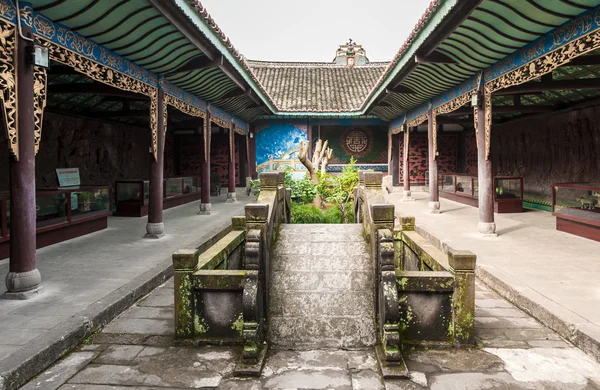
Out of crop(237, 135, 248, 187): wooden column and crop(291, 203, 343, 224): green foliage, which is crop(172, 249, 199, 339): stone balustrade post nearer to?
crop(291, 203, 343, 224): green foliage

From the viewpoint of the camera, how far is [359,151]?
17750mm

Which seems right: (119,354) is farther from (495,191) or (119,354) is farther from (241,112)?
(241,112)

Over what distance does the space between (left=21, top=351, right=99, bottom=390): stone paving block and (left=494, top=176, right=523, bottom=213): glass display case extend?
33.1 ft

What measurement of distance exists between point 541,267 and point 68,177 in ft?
35.5

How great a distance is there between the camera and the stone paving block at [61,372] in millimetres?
2781

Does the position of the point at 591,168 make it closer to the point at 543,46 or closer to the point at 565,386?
the point at 543,46

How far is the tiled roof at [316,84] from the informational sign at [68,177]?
7.32 metres

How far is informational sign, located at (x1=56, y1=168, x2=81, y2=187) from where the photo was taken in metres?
10.3

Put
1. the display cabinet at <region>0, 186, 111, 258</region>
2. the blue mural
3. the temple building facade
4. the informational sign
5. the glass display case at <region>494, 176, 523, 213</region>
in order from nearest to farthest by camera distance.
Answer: the temple building facade < the display cabinet at <region>0, 186, 111, 258</region> < the informational sign < the glass display case at <region>494, 176, 523, 213</region> < the blue mural

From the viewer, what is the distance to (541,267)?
206 inches

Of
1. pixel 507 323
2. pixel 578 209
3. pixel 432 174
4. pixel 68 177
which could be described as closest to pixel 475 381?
pixel 507 323

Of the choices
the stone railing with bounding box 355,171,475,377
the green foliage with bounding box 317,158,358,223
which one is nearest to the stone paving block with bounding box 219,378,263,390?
the stone railing with bounding box 355,171,475,377

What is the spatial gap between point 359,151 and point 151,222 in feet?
38.5

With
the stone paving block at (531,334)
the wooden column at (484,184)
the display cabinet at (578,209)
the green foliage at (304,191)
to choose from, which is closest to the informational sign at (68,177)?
the green foliage at (304,191)
